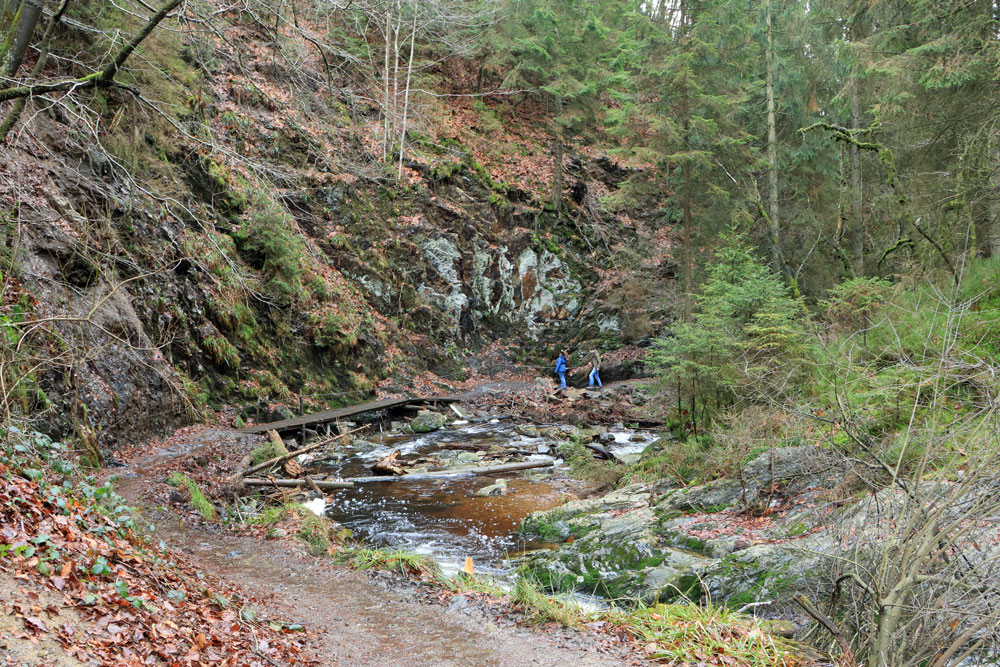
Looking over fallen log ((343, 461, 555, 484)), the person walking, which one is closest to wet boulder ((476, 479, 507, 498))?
fallen log ((343, 461, 555, 484))

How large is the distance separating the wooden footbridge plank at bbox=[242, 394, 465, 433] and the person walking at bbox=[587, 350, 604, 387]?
570cm

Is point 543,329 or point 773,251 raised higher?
point 773,251

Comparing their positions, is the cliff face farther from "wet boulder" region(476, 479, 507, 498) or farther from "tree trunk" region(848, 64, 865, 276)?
"tree trunk" region(848, 64, 865, 276)

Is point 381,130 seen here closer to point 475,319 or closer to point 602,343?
point 475,319

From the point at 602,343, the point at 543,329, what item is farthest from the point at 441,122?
the point at 602,343

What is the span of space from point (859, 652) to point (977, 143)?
335 inches

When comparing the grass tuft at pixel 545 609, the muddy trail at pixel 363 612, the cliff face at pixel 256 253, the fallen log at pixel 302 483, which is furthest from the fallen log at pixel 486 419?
the grass tuft at pixel 545 609

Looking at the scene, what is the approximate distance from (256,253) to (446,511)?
9.47 meters

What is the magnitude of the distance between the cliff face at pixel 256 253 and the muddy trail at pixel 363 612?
223 cm

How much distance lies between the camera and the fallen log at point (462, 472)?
38.9 ft

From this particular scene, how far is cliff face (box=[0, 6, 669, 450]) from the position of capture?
7672mm

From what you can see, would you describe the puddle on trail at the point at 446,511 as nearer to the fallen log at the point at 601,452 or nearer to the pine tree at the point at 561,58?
the fallen log at the point at 601,452

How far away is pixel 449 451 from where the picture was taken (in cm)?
1437

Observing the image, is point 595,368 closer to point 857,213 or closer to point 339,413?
point 857,213
